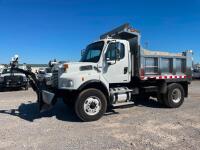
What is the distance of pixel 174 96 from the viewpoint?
1007cm

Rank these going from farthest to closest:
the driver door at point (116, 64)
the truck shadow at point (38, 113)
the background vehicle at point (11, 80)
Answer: the background vehicle at point (11, 80) < the driver door at point (116, 64) < the truck shadow at point (38, 113)

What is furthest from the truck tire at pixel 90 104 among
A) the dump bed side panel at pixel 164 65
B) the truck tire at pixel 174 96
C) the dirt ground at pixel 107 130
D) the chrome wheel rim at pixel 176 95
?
the chrome wheel rim at pixel 176 95

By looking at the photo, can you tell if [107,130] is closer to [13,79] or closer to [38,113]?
[38,113]

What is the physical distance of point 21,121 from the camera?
7812 millimetres

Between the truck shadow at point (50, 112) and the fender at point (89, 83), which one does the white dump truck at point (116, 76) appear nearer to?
the fender at point (89, 83)

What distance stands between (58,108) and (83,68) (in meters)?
2.99

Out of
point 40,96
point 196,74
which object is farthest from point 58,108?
Result: point 196,74

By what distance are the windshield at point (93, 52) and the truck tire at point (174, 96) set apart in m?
3.41

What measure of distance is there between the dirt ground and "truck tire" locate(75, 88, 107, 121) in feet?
0.85

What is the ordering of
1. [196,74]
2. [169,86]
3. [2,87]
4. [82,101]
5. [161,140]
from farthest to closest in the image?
[196,74] → [2,87] → [169,86] → [82,101] → [161,140]

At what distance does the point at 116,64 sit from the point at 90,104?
1.75 metres

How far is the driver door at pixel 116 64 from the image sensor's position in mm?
8352

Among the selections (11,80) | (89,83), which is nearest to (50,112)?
(89,83)

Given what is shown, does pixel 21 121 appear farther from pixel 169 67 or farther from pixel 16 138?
pixel 169 67
